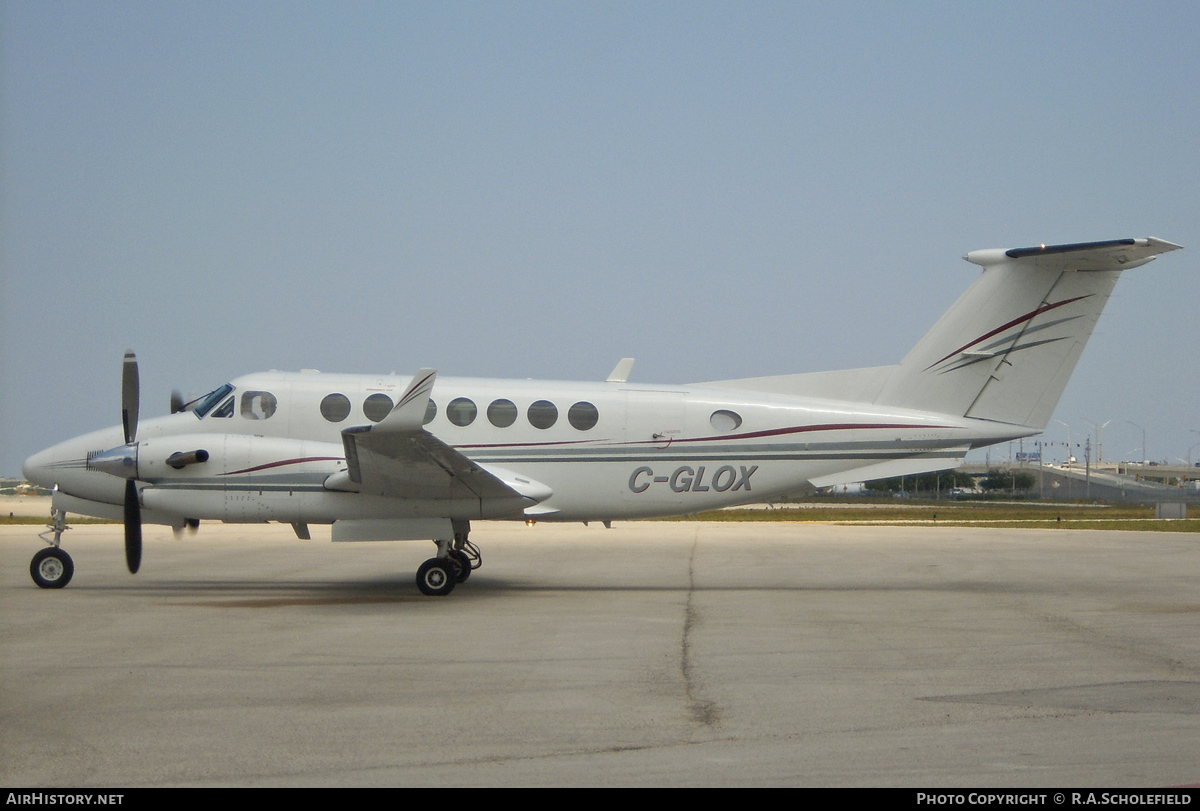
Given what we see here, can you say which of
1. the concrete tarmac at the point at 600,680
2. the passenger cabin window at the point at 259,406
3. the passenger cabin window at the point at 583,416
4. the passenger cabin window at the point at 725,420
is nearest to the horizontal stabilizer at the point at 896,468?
the passenger cabin window at the point at 725,420

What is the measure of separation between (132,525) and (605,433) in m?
6.52

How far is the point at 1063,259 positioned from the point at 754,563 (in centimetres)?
812

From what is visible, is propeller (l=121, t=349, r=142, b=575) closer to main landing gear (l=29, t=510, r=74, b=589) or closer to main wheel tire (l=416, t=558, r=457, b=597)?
main landing gear (l=29, t=510, r=74, b=589)

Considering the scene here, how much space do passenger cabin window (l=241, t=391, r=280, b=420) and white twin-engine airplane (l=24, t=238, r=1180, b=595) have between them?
2 centimetres

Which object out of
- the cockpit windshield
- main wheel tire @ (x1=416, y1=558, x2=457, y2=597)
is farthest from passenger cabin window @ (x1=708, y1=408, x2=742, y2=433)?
the cockpit windshield

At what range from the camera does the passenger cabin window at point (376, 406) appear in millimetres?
13969

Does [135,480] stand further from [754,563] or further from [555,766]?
[754,563]

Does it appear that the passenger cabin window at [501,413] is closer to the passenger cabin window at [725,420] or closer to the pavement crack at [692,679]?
the passenger cabin window at [725,420]

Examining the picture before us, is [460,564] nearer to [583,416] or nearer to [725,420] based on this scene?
[583,416]

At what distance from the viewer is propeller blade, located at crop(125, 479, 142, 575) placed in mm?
13117
